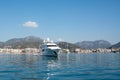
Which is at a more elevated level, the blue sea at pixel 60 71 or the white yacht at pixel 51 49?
the white yacht at pixel 51 49

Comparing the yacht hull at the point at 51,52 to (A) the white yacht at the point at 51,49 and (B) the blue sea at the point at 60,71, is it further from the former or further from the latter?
(B) the blue sea at the point at 60,71

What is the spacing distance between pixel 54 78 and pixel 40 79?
2.14 m

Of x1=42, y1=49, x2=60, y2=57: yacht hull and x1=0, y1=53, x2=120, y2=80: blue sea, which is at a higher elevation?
x1=42, y1=49, x2=60, y2=57: yacht hull

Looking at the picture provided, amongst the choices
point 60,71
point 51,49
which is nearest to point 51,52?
point 51,49

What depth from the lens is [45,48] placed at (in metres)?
123

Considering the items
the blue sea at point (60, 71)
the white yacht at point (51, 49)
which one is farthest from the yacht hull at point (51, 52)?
the blue sea at point (60, 71)

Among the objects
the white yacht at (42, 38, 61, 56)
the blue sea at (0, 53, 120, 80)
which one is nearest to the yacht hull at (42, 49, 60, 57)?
the white yacht at (42, 38, 61, 56)

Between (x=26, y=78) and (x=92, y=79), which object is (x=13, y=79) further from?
(x=92, y=79)

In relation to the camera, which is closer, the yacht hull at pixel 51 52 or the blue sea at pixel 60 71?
the blue sea at pixel 60 71

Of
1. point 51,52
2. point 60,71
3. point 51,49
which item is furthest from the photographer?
point 51,52

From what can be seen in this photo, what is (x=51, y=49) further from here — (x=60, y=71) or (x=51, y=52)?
(x=60, y=71)

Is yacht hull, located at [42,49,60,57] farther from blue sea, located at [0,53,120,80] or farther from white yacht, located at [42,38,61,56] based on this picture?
blue sea, located at [0,53,120,80]

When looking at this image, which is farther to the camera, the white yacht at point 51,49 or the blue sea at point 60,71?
the white yacht at point 51,49

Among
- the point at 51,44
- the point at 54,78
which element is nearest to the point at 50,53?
the point at 51,44
